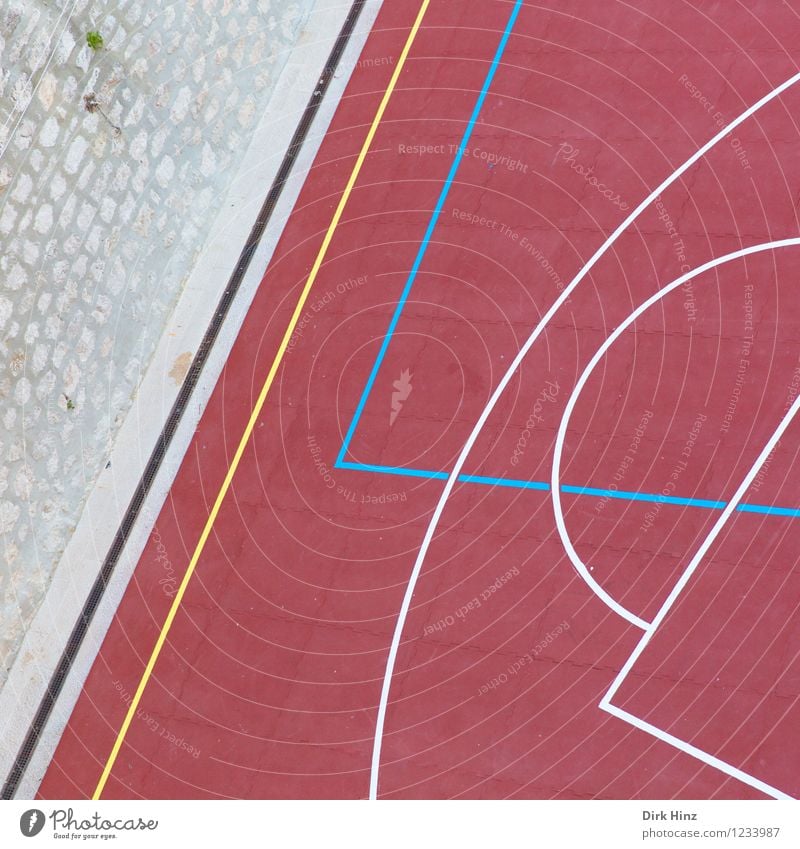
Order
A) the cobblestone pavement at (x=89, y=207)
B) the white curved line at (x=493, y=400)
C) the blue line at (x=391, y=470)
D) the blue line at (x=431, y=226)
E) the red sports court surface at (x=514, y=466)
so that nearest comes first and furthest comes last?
the red sports court surface at (x=514, y=466), the white curved line at (x=493, y=400), the cobblestone pavement at (x=89, y=207), the blue line at (x=391, y=470), the blue line at (x=431, y=226)

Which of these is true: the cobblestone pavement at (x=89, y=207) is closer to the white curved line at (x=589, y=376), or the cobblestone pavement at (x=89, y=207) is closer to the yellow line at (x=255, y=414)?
the yellow line at (x=255, y=414)

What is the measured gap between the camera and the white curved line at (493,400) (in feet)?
30.9

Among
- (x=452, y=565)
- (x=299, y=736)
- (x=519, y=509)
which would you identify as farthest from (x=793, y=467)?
(x=299, y=736)

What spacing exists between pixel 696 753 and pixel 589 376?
3.56 metres

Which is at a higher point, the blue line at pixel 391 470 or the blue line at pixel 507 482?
the blue line at pixel 507 482

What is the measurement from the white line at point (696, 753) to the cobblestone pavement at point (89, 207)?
18.6 feet

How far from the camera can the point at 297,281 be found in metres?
11.2

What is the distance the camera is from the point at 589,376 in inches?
398

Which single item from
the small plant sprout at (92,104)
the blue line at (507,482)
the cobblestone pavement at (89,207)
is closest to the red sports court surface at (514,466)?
the blue line at (507,482)

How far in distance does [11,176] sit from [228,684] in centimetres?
512

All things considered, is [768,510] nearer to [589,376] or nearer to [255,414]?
[589,376]

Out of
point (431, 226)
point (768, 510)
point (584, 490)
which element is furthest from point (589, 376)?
point (431, 226)
